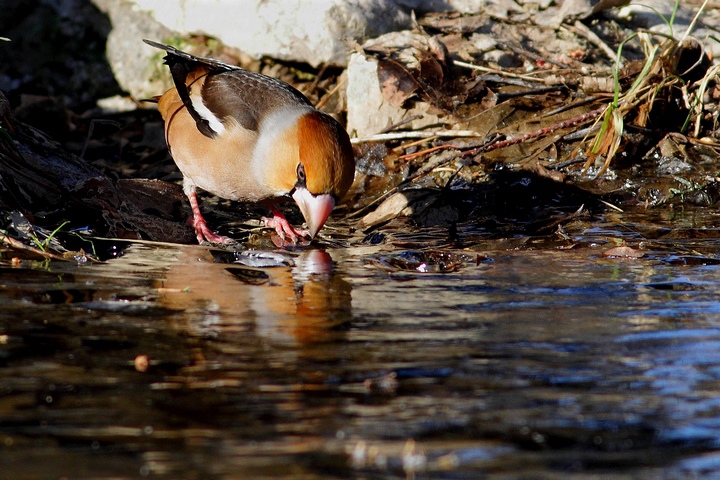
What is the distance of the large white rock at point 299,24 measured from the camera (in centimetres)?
678

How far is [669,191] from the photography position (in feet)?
17.9

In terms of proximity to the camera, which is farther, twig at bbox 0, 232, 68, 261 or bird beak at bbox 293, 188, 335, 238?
bird beak at bbox 293, 188, 335, 238

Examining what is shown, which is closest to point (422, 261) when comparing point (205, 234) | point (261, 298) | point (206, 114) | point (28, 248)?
point (261, 298)

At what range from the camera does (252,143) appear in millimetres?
4812

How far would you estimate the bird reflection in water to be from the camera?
293 cm

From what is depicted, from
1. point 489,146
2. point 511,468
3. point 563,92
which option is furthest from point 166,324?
point 563,92

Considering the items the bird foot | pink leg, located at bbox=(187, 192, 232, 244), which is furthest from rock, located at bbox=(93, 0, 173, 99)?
the bird foot

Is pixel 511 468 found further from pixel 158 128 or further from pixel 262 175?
pixel 158 128

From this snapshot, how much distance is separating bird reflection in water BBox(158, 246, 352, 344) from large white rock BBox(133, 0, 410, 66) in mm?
2939

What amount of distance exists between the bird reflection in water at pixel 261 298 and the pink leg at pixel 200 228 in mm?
470

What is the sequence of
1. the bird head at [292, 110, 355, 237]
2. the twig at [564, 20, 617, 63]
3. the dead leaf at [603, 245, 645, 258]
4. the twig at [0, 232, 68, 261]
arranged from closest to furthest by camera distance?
the twig at [0, 232, 68, 261]
the dead leaf at [603, 245, 645, 258]
the bird head at [292, 110, 355, 237]
the twig at [564, 20, 617, 63]

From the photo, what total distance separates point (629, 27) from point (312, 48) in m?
2.52

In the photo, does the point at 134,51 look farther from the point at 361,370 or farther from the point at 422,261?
the point at 361,370

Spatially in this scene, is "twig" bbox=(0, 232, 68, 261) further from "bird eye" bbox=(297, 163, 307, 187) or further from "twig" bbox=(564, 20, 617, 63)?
"twig" bbox=(564, 20, 617, 63)
